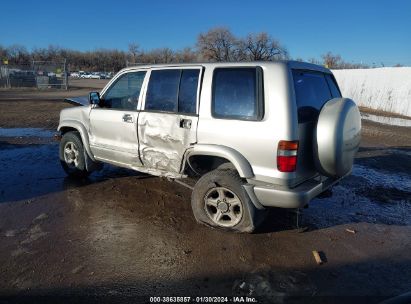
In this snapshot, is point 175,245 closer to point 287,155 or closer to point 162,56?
point 287,155

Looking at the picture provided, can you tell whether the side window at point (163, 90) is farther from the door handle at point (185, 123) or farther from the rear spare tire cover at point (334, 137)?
the rear spare tire cover at point (334, 137)

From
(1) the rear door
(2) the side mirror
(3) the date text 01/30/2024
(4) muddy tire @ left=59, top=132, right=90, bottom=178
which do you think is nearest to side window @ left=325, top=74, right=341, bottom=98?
(1) the rear door

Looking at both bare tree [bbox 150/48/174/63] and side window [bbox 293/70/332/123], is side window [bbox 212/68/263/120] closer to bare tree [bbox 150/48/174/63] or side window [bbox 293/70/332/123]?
side window [bbox 293/70/332/123]

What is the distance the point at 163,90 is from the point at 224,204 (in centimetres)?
172

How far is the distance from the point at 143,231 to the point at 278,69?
244cm

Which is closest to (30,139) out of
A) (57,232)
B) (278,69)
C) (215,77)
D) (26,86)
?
(57,232)

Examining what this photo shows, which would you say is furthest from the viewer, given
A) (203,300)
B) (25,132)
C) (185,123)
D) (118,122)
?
(25,132)

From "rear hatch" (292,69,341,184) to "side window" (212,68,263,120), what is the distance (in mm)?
412

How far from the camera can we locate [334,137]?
3.61 meters

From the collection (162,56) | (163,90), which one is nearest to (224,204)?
(163,90)

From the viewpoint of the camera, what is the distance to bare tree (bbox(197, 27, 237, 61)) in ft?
133

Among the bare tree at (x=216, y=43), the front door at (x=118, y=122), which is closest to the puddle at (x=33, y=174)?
the front door at (x=118, y=122)

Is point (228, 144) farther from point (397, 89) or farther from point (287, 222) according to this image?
point (397, 89)

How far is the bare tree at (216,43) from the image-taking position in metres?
40.6
